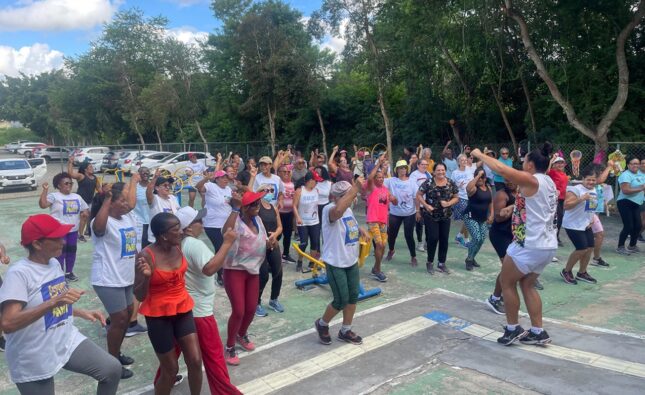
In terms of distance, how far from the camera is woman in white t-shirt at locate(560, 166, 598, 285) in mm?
7090

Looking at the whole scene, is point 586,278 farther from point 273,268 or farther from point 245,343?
point 245,343

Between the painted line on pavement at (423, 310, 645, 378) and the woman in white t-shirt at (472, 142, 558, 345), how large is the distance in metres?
0.12

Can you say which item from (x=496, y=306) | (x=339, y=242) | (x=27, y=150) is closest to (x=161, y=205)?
(x=339, y=242)

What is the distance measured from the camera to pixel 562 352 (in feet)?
15.9

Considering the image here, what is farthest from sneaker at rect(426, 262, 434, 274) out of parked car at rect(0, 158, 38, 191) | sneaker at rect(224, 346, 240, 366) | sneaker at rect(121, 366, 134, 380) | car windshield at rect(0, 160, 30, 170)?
car windshield at rect(0, 160, 30, 170)

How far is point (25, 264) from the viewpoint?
3.16 metres

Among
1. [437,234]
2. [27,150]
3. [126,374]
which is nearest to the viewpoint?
[126,374]

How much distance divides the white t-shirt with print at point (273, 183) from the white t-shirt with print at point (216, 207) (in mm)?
767

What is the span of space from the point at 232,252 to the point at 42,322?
1.85 m

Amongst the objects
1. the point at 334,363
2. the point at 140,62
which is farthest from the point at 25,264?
the point at 140,62

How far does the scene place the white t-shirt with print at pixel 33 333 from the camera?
10.0 ft

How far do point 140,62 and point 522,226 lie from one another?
3994 centimetres

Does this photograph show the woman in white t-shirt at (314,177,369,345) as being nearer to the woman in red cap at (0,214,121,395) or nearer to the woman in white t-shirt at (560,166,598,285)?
the woman in red cap at (0,214,121,395)

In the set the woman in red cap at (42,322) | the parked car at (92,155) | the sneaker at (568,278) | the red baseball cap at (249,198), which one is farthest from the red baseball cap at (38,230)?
the parked car at (92,155)
